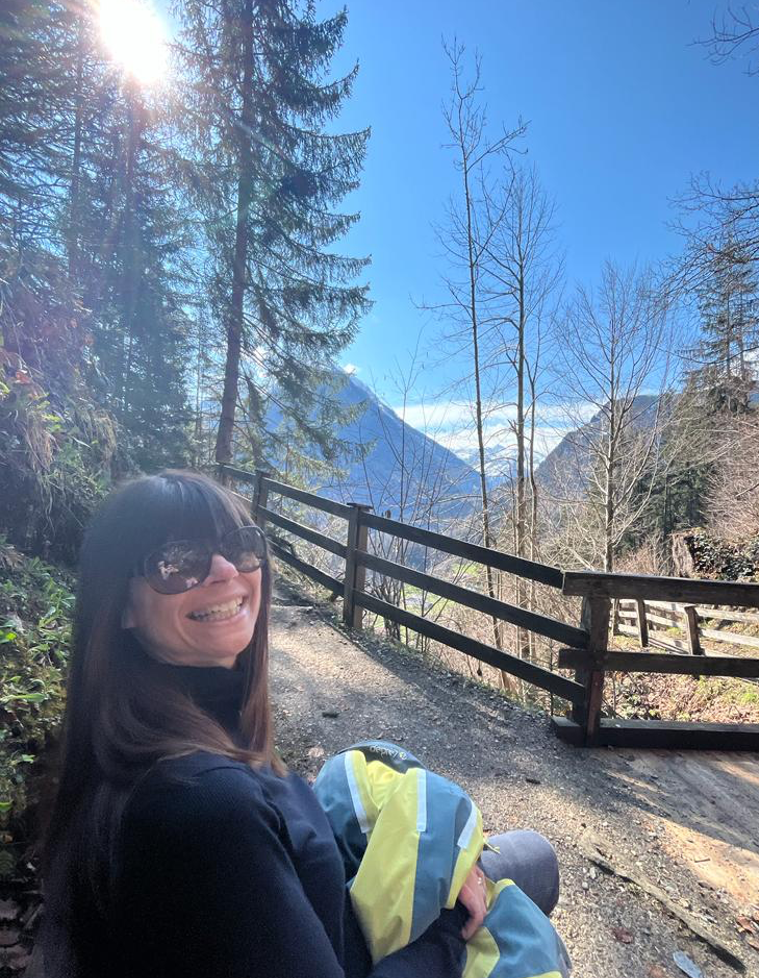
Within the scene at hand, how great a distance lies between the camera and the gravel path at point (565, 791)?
1.45 m

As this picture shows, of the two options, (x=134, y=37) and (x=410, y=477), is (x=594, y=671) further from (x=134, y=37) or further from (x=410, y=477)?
(x=134, y=37)

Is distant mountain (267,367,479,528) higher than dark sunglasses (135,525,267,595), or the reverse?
distant mountain (267,367,479,528)

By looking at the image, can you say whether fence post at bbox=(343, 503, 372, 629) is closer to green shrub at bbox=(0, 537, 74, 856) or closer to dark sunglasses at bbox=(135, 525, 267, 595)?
green shrub at bbox=(0, 537, 74, 856)

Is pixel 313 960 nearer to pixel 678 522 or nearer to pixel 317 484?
pixel 317 484

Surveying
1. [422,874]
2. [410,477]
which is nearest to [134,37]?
[410,477]

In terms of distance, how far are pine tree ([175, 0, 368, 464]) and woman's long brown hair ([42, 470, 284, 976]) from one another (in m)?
7.62

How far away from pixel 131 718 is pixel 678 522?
14.0 meters

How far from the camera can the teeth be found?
33.2 inches

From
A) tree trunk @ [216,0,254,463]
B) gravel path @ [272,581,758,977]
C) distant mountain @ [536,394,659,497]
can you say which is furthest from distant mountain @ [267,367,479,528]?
gravel path @ [272,581,758,977]

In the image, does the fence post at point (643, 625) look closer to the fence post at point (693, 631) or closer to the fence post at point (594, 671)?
the fence post at point (693, 631)

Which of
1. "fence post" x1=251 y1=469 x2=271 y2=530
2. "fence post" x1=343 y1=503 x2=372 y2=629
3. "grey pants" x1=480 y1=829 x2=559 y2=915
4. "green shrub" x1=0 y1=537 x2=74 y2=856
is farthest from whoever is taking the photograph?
"fence post" x1=251 y1=469 x2=271 y2=530

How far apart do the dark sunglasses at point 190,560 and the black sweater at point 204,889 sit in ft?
0.95

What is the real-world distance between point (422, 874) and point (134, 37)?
6.38 m

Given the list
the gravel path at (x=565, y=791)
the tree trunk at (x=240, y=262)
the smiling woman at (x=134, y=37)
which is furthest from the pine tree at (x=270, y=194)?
the gravel path at (x=565, y=791)
